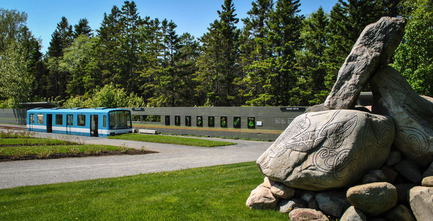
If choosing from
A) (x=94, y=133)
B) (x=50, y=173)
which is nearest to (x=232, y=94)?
(x=94, y=133)

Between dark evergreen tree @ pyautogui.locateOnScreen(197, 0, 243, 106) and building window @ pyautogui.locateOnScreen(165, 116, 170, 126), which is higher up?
dark evergreen tree @ pyautogui.locateOnScreen(197, 0, 243, 106)

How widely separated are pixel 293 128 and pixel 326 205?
1.67 m

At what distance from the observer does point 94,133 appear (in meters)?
29.6

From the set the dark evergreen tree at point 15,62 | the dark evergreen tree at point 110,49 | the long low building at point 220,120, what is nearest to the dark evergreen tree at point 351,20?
the long low building at point 220,120

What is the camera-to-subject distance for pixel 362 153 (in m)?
5.79

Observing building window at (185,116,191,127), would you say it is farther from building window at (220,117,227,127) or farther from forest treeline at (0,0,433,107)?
forest treeline at (0,0,433,107)

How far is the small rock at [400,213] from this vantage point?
5.46m

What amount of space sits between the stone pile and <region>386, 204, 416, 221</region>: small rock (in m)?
0.02

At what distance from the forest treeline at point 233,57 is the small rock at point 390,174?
777 inches

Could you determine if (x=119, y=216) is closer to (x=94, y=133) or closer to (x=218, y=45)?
(x=94, y=133)

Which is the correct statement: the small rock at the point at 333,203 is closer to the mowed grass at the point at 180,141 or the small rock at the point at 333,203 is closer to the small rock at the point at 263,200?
the small rock at the point at 263,200

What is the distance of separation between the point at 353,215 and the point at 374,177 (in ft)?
2.91

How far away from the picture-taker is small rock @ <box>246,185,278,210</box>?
6.57 meters

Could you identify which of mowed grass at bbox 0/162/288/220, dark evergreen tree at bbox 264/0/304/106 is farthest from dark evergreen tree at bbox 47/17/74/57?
mowed grass at bbox 0/162/288/220
